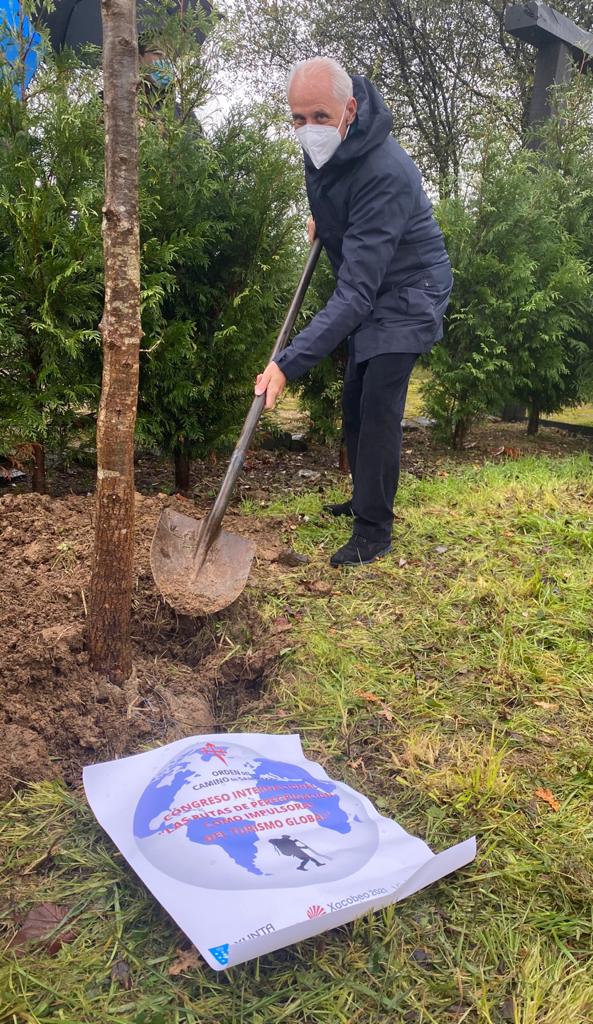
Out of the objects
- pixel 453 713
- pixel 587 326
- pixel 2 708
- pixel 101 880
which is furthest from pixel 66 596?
pixel 587 326

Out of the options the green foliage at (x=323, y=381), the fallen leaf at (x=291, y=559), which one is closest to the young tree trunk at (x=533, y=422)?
the green foliage at (x=323, y=381)

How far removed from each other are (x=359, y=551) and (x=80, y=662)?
1.52 m

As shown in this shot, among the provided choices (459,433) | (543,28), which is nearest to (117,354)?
(459,433)

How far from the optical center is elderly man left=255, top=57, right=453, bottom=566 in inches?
119

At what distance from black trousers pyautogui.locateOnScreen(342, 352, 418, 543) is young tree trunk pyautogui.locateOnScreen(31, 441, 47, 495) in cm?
168

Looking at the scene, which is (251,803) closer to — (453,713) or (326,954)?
(326,954)

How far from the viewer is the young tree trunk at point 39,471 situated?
152 inches

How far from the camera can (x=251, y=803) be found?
182 centimetres

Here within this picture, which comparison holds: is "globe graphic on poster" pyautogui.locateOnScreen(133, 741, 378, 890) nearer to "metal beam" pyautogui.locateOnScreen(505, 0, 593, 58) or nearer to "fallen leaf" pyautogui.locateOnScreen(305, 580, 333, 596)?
"fallen leaf" pyautogui.locateOnScreen(305, 580, 333, 596)

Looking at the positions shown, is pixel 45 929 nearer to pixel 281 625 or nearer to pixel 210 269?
pixel 281 625

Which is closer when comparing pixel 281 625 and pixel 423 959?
pixel 423 959

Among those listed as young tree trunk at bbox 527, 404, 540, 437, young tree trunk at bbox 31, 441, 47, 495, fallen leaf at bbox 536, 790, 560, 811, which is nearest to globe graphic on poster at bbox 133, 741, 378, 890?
fallen leaf at bbox 536, 790, 560, 811

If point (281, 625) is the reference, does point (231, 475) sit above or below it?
above

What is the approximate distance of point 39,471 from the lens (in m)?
3.93
